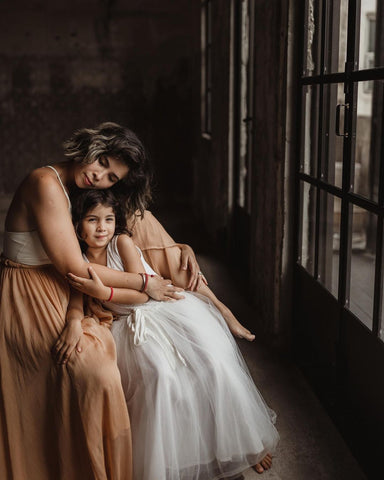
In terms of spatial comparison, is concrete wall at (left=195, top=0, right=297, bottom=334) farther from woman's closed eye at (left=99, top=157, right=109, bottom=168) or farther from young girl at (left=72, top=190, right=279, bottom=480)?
woman's closed eye at (left=99, top=157, right=109, bottom=168)

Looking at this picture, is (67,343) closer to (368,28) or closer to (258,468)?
(258,468)

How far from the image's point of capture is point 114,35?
26.7ft

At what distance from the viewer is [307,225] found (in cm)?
331

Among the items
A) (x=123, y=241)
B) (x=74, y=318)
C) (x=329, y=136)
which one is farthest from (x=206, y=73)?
(x=74, y=318)

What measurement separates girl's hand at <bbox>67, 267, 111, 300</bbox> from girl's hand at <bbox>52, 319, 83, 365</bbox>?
0.14 m

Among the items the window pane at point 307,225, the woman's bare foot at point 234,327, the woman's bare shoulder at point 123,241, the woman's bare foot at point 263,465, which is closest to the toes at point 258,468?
the woman's bare foot at point 263,465

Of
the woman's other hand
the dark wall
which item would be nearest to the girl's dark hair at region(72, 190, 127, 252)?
the woman's other hand

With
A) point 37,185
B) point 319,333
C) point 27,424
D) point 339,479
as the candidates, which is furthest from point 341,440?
point 37,185

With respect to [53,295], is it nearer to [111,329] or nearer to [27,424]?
[111,329]

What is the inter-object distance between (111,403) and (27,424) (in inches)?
13.9

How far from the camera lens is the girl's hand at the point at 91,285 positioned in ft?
7.22

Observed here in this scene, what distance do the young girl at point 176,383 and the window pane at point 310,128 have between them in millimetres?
1175

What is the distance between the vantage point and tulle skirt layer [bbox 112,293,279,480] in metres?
2.08

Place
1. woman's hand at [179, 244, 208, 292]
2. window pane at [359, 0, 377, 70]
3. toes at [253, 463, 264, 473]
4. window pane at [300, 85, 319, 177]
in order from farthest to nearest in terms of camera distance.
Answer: window pane at [359, 0, 377, 70] < window pane at [300, 85, 319, 177] < woman's hand at [179, 244, 208, 292] < toes at [253, 463, 264, 473]
